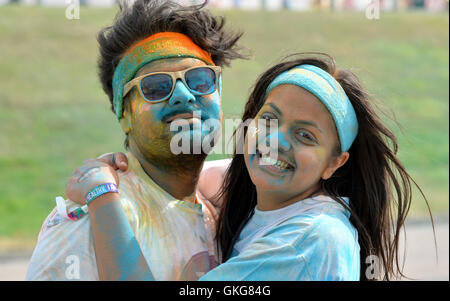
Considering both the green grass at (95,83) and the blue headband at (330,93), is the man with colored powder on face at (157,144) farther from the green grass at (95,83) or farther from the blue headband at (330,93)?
the green grass at (95,83)

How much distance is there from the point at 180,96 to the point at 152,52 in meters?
0.26

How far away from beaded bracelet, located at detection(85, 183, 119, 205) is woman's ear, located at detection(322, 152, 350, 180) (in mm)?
905

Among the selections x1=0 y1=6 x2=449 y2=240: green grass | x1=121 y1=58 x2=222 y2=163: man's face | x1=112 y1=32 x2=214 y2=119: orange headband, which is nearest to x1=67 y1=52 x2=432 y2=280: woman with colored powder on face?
x1=121 y1=58 x2=222 y2=163: man's face

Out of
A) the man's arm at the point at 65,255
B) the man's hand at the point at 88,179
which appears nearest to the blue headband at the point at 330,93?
the man's hand at the point at 88,179

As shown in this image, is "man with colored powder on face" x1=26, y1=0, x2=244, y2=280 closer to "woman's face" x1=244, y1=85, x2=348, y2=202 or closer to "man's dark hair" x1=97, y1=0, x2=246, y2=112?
"man's dark hair" x1=97, y1=0, x2=246, y2=112

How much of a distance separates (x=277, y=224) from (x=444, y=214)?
7.20m

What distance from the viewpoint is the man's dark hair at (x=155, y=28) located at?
3.11 meters

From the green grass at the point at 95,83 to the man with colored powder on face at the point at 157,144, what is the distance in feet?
13.6

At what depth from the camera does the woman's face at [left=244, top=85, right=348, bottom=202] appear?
277cm

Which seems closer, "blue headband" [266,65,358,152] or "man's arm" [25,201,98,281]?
"man's arm" [25,201,98,281]

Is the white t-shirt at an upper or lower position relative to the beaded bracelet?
lower

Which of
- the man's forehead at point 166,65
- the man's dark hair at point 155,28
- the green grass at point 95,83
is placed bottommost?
the green grass at point 95,83

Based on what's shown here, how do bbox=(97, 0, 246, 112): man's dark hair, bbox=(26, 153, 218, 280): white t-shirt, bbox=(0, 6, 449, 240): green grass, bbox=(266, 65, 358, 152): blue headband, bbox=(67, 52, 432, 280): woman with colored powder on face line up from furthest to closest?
bbox=(0, 6, 449, 240): green grass
bbox=(97, 0, 246, 112): man's dark hair
bbox=(266, 65, 358, 152): blue headband
bbox=(26, 153, 218, 280): white t-shirt
bbox=(67, 52, 432, 280): woman with colored powder on face
